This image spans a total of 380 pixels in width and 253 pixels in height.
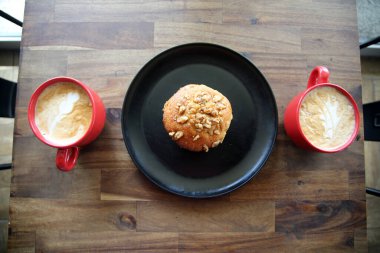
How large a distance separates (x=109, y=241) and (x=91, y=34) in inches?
32.6

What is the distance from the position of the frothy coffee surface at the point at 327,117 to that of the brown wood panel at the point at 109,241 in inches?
25.6

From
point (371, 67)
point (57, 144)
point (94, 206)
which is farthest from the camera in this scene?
point (371, 67)

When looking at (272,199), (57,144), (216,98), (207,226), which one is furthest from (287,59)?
(57,144)

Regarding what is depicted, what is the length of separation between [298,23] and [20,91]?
3.81ft

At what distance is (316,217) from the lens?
42.8 inches

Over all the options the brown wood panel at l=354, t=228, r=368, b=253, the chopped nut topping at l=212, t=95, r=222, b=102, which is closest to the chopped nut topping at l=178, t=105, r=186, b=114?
the chopped nut topping at l=212, t=95, r=222, b=102

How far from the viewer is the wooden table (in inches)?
42.1

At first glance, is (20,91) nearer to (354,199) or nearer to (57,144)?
(57,144)

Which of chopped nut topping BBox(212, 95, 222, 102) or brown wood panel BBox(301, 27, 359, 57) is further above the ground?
brown wood panel BBox(301, 27, 359, 57)

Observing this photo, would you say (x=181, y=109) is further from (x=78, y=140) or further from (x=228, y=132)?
(x=78, y=140)

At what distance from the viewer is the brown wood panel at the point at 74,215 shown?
3.50 ft

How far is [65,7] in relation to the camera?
113 cm

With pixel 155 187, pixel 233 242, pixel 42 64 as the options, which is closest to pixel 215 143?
pixel 155 187

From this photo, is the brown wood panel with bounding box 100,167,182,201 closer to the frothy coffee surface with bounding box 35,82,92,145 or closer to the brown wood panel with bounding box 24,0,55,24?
the frothy coffee surface with bounding box 35,82,92,145
